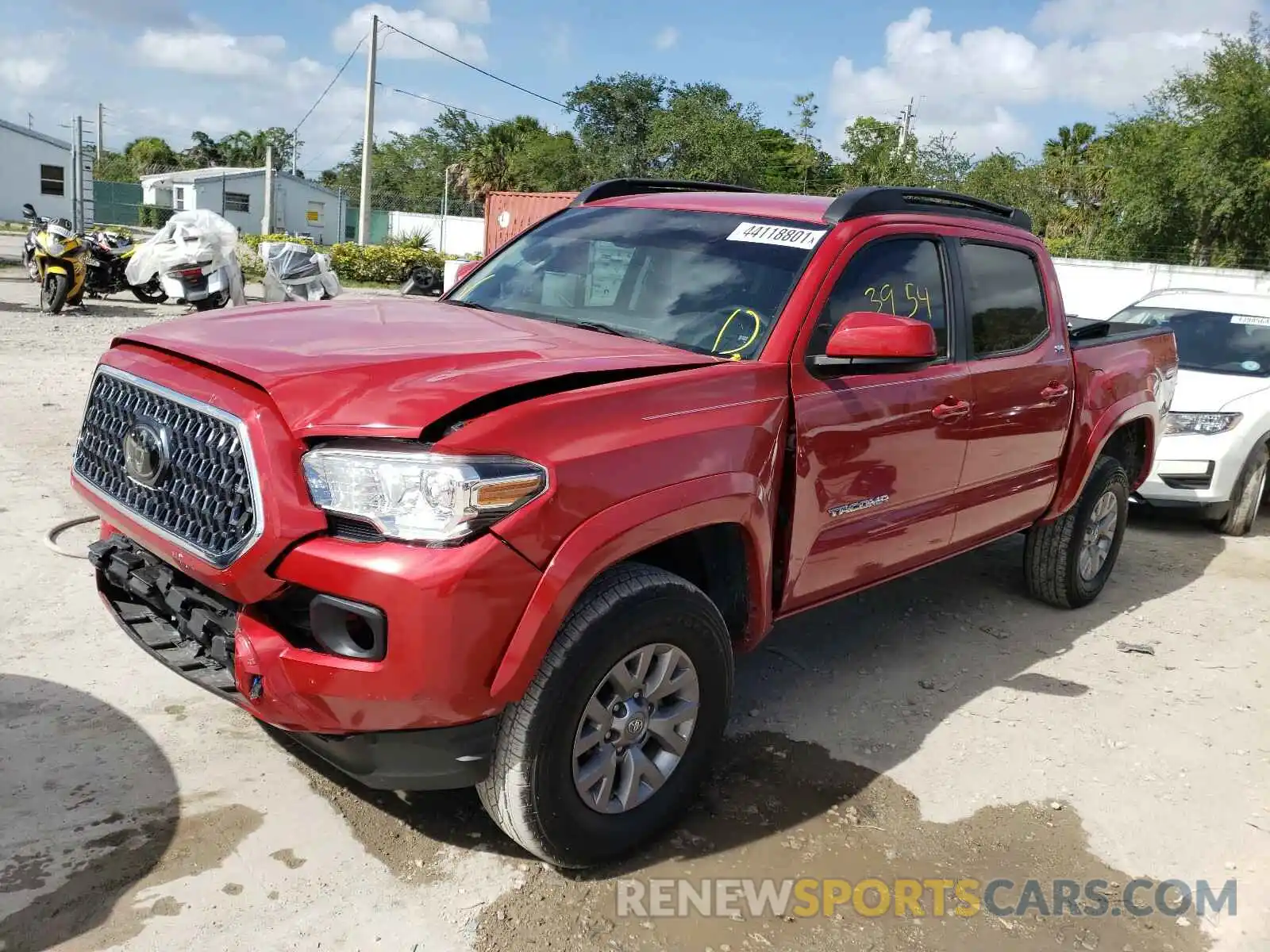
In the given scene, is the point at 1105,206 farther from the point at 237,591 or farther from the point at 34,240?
the point at 237,591

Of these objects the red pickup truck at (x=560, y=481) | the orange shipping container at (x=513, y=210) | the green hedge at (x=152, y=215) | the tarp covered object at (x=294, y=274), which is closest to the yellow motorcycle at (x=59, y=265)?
the tarp covered object at (x=294, y=274)

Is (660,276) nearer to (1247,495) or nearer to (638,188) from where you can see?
(638,188)

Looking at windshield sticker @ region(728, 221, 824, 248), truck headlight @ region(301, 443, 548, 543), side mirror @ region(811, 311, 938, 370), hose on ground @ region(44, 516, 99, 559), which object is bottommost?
hose on ground @ region(44, 516, 99, 559)

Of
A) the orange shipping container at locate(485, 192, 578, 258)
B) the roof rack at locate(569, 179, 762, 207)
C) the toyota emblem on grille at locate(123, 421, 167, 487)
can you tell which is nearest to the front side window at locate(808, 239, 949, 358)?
the roof rack at locate(569, 179, 762, 207)

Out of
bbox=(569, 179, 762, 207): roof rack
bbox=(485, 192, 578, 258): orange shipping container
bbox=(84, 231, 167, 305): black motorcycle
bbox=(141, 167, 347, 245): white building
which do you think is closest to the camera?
bbox=(569, 179, 762, 207): roof rack

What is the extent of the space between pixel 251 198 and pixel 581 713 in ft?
191

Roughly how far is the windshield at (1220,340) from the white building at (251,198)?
49076 mm

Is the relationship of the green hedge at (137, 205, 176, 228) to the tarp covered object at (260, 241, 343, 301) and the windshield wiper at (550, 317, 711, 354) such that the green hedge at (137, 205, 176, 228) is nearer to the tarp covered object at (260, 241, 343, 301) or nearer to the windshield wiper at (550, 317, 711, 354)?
the tarp covered object at (260, 241, 343, 301)

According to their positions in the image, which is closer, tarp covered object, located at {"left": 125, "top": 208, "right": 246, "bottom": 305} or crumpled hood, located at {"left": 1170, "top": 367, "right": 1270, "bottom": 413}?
crumpled hood, located at {"left": 1170, "top": 367, "right": 1270, "bottom": 413}

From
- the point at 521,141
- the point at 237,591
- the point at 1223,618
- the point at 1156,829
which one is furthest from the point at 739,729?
the point at 521,141

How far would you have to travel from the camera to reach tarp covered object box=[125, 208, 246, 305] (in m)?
14.2

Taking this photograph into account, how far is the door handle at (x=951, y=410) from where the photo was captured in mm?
3975

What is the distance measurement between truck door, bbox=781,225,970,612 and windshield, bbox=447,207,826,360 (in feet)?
0.66

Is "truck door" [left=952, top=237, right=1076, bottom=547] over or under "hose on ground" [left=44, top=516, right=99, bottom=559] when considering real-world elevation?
over
